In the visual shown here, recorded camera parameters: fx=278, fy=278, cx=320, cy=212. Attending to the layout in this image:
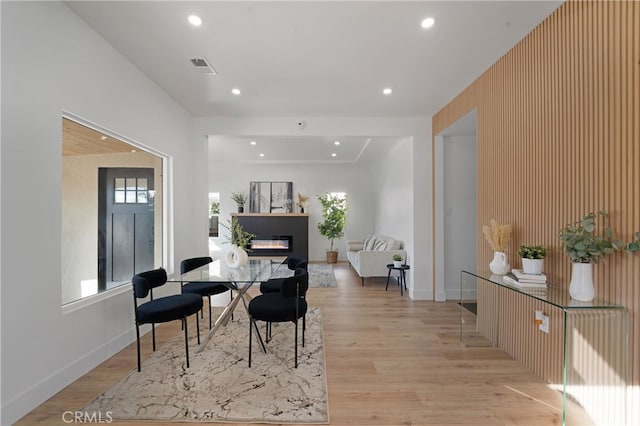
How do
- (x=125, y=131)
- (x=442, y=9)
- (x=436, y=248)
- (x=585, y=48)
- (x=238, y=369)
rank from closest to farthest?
(x=585, y=48)
(x=442, y=9)
(x=238, y=369)
(x=125, y=131)
(x=436, y=248)

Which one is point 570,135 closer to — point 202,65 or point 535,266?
point 535,266

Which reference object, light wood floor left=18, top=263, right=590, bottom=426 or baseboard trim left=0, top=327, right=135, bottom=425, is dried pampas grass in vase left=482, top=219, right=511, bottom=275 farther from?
baseboard trim left=0, top=327, right=135, bottom=425

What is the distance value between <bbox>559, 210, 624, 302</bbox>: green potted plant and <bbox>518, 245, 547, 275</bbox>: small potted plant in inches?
13.4

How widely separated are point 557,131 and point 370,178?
642 cm

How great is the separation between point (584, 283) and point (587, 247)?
0.25m

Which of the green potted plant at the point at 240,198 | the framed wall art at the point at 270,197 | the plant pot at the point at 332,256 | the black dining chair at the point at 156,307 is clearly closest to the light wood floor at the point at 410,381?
the black dining chair at the point at 156,307

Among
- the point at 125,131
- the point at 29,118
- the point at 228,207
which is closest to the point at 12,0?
the point at 29,118

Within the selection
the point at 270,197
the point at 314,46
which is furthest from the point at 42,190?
the point at 270,197

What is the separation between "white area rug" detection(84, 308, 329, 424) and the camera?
1.91 meters

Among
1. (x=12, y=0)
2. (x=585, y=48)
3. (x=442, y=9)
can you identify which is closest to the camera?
(x=12, y=0)

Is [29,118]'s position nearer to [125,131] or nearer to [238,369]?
[125,131]

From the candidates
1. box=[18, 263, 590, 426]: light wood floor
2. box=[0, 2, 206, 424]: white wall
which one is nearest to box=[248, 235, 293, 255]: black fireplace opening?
box=[18, 263, 590, 426]: light wood floor

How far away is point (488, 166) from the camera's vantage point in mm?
3115

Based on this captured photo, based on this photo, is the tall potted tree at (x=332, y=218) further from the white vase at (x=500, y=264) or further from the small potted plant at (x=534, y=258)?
the small potted plant at (x=534, y=258)
